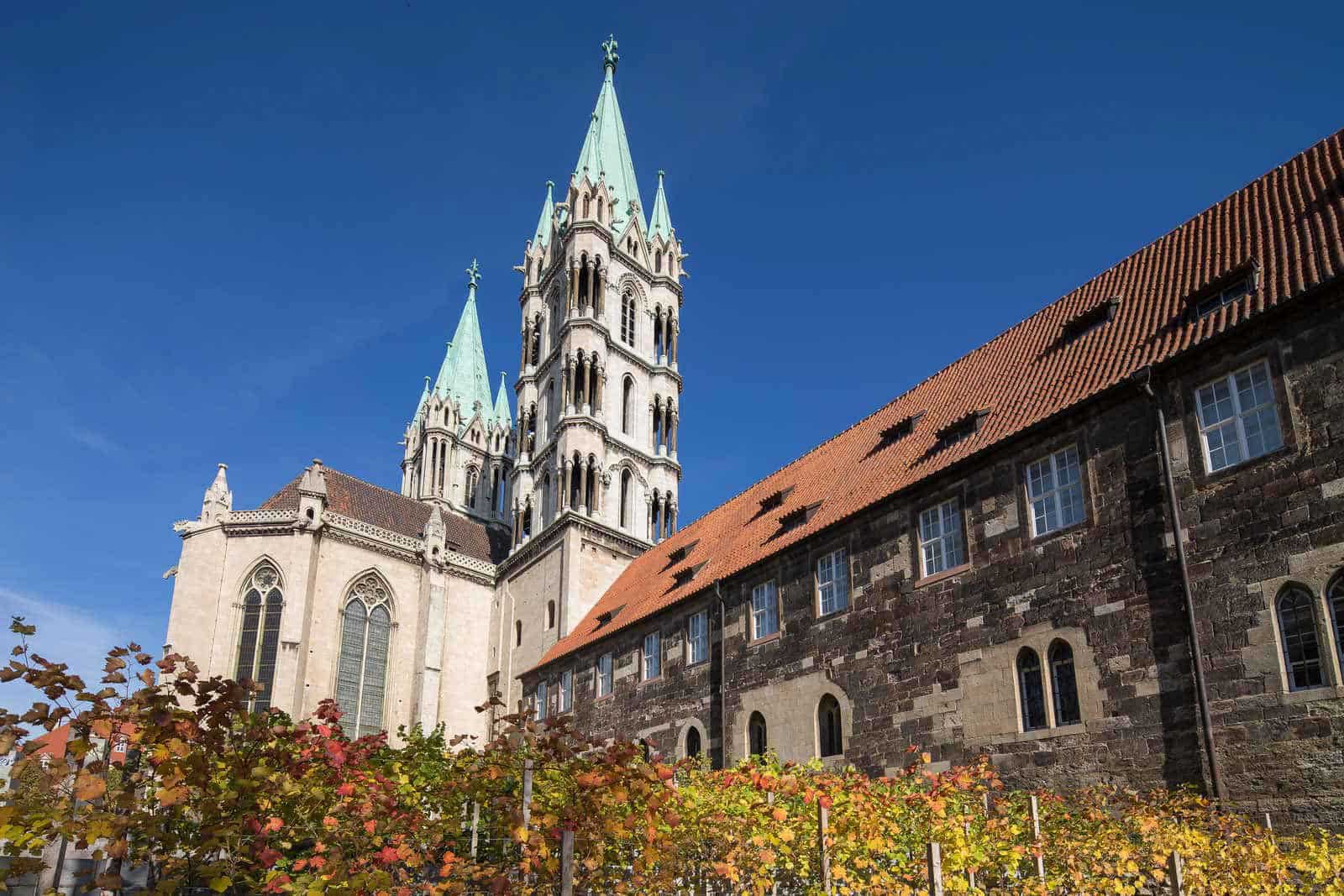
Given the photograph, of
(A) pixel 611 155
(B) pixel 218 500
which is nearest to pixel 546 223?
(A) pixel 611 155

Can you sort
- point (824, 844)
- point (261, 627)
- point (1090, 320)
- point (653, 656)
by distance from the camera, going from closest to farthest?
point (824, 844) < point (1090, 320) < point (653, 656) < point (261, 627)

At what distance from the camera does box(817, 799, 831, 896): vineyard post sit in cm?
909

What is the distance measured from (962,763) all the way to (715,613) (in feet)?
34.2

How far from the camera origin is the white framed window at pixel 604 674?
113 ft

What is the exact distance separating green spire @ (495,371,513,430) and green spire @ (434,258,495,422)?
547 mm

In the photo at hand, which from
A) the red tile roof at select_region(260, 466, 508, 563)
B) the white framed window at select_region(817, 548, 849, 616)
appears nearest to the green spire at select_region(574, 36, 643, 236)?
the red tile roof at select_region(260, 466, 508, 563)

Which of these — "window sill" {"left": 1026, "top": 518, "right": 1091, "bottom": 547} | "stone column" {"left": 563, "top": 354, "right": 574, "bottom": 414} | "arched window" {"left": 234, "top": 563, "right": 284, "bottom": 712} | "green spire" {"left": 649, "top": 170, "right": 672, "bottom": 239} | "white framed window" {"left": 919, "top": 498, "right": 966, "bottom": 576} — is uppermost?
"green spire" {"left": 649, "top": 170, "right": 672, "bottom": 239}

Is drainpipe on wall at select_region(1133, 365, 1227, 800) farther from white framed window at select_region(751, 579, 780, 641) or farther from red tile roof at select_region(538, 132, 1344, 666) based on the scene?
white framed window at select_region(751, 579, 780, 641)

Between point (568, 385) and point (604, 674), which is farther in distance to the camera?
point (568, 385)

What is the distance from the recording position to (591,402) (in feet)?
166

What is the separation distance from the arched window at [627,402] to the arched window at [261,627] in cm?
1818

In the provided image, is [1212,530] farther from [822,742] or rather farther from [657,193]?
[657,193]

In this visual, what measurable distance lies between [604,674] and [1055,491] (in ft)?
65.4

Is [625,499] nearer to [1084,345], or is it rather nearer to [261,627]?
[261,627]
